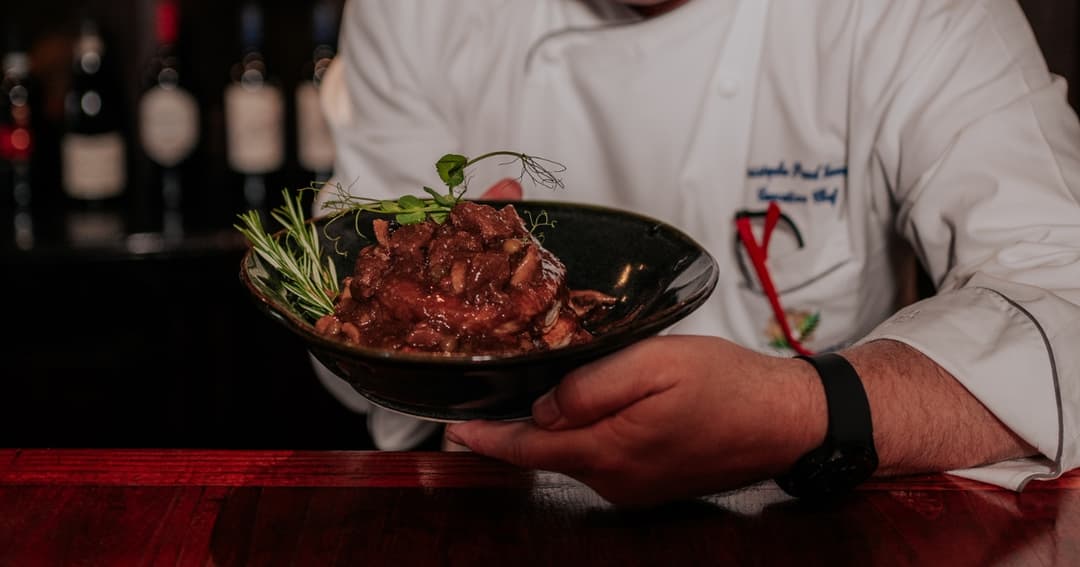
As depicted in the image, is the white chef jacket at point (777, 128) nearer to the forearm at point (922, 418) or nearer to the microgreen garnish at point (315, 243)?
the forearm at point (922, 418)

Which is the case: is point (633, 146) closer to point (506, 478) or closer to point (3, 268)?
point (506, 478)

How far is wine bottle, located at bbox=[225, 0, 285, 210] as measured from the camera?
10.5 ft

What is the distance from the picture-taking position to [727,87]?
6.05 feet

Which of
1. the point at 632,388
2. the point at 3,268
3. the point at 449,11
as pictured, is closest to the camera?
the point at 632,388

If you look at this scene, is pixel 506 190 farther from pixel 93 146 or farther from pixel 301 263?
pixel 93 146

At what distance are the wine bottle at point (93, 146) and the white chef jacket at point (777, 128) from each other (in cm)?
134

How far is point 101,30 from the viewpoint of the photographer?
11.9 ft

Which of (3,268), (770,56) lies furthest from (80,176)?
(770,56)

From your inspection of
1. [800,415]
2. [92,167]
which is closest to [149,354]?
[92,167]

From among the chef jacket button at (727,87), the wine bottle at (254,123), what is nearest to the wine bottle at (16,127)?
the wine bottle at (254,123)

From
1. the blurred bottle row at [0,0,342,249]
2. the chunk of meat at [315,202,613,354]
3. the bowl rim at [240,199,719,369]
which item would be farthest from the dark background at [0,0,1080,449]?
the bowl rim at [240,199,719,369]

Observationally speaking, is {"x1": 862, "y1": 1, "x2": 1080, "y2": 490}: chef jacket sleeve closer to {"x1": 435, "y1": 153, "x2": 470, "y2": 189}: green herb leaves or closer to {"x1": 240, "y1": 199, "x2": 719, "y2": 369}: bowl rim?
{"x1": 240, "y1": 199, "x2": 719, "y2": 369}: bowl rim

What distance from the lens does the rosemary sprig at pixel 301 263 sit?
1.20 metres

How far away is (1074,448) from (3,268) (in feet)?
8.78
